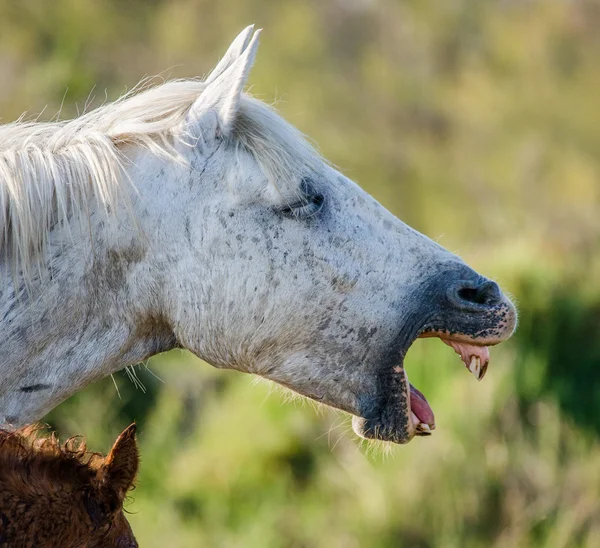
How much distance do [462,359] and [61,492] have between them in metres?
1.45

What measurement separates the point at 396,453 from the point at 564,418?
62.6 inches

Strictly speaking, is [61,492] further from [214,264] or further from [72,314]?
[214,264]

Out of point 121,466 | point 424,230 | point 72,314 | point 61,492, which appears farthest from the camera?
point 424,230

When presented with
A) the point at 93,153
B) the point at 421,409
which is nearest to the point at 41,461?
the point at 93,153

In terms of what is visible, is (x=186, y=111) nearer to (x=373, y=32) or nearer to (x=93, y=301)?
(x=93, y=301)

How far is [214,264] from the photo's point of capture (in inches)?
92.0

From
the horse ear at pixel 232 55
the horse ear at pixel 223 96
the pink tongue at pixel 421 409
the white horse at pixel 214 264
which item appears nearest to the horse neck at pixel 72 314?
the white horse at pixel 214 264

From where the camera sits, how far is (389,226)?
8.09 ft

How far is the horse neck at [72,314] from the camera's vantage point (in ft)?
7.30

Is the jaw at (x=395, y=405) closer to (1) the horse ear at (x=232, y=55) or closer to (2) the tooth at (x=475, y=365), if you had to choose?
(2) the tooth at (x=475, y=365)

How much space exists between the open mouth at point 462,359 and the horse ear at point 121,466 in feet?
3.58

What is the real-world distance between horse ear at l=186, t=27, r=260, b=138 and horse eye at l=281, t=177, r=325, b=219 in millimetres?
279

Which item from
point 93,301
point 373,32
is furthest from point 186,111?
point 373,32

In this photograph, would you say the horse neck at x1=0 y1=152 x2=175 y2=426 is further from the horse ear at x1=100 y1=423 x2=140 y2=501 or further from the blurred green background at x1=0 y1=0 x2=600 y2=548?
the horse ear at x1=100 y1=423 x2=140 y2=501
